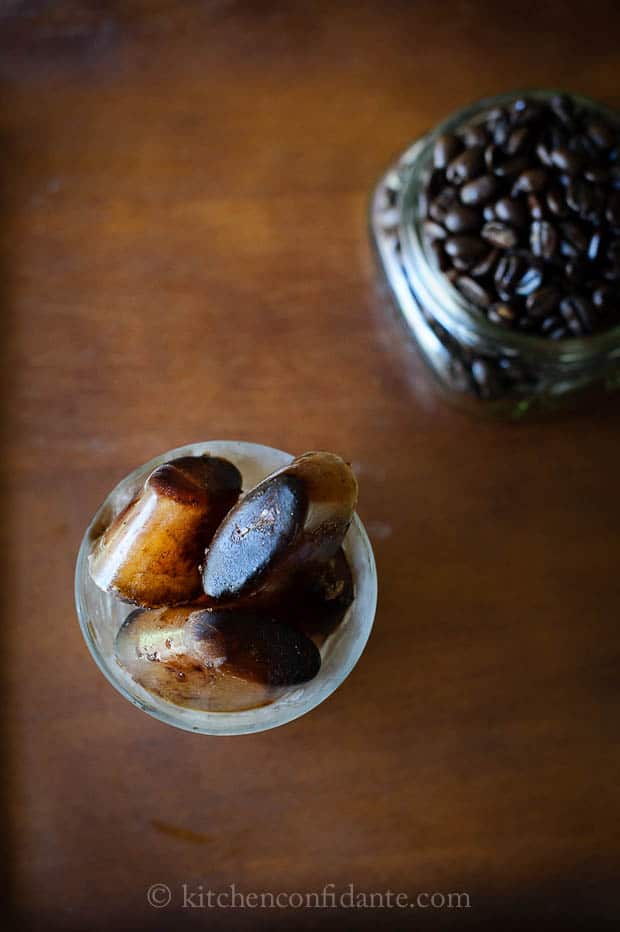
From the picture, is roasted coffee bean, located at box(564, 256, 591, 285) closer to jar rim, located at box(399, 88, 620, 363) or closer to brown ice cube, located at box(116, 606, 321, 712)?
jar rim, located at box(399, 88, 620, 363)

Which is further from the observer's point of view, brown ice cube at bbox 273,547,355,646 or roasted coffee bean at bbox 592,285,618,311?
roasted coffee bean at bbox 592,285,618,311

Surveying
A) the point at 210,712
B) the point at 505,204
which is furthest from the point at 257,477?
the point at 505,204

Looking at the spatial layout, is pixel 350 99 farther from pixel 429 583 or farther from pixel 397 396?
pixel 429 583

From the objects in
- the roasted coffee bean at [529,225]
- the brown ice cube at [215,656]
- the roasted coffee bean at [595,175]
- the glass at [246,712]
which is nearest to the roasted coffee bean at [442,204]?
the roasted coffee bean at [529,225]

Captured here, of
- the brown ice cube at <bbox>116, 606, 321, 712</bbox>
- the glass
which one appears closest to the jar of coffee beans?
the glass

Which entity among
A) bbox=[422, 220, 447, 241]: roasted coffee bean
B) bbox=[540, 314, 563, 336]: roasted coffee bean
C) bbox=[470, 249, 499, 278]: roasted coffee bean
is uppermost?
bbox=[422, 220, 447, 241]: roasted coffee bean

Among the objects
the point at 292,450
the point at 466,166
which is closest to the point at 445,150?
the point at 466,166

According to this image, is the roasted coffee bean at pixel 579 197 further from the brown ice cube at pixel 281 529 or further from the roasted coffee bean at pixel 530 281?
the brown ice cube at pixel 281 529
